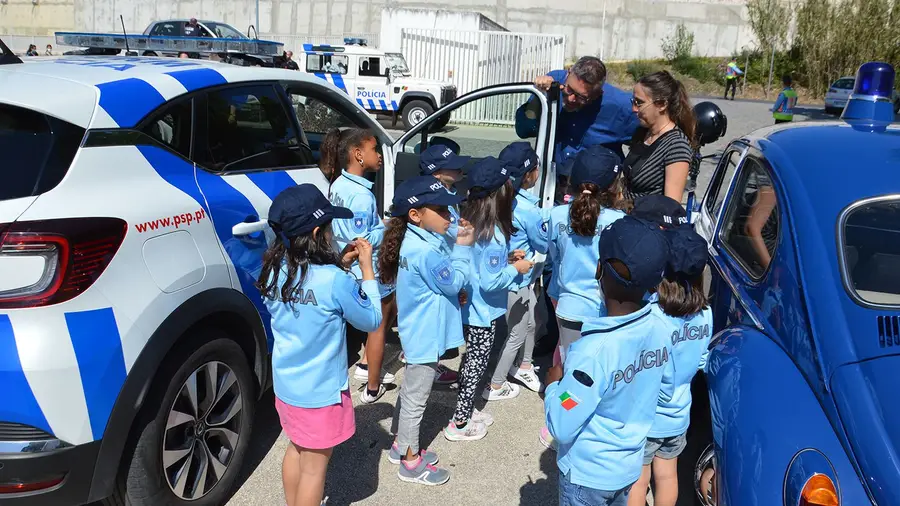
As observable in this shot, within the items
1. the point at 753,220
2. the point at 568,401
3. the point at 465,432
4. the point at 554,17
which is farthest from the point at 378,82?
the point at 554,17

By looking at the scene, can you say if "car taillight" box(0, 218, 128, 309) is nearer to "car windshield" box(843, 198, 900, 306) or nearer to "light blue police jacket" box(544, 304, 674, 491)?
"light blue police jacket" box(544, 304, 674, 491)

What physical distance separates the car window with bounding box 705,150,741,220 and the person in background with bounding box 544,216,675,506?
192 cm

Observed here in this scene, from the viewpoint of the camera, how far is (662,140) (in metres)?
3.78

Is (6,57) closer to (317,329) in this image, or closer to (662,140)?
(317,329)

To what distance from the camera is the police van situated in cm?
1664

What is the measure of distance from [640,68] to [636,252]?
33.1 metres

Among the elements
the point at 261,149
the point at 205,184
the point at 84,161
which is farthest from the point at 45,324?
the point at 261,149

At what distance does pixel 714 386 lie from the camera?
7.99 feet

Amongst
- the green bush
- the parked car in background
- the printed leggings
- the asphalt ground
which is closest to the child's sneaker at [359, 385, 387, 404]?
the asphalt ground

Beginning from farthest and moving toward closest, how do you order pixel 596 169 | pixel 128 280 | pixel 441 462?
pixel 441 462 → pixel 596 169 → pixel 128 280

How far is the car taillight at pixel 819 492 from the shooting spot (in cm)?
178

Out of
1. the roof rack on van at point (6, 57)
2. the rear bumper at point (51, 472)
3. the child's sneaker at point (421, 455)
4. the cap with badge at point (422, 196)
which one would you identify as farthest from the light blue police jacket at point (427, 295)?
the roof rack on van at point (6, 57)

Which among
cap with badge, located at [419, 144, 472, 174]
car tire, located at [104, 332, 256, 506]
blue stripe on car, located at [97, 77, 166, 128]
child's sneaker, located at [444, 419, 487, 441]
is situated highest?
blue stripe on car, located at [97, 77, 166, 128]

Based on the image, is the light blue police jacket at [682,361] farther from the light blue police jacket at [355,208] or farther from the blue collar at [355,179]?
the blue collar at [355,179]
